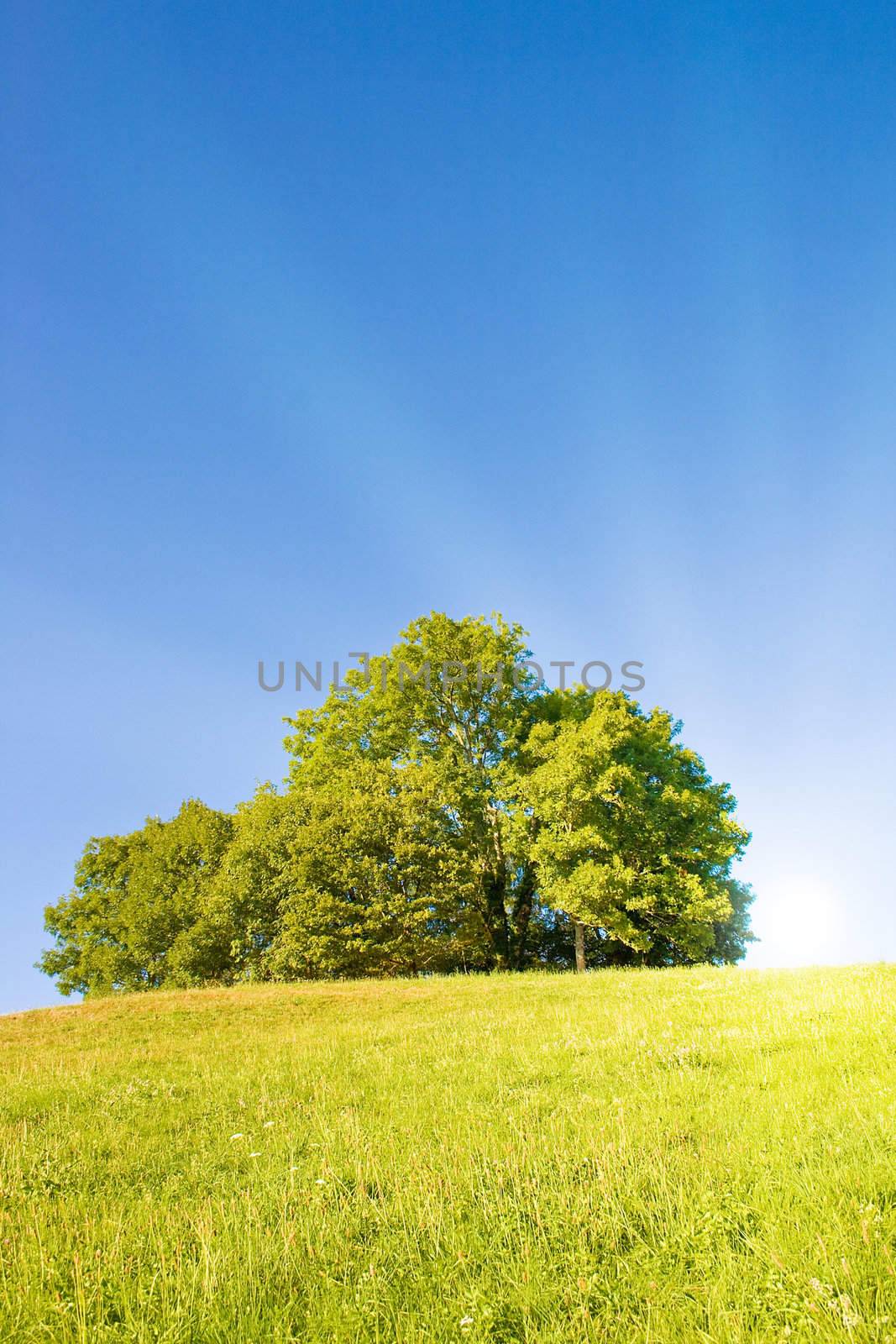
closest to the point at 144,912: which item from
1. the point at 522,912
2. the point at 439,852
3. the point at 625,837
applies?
the point at 439,852

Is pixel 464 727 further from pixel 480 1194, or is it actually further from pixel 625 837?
pixel 480 1194

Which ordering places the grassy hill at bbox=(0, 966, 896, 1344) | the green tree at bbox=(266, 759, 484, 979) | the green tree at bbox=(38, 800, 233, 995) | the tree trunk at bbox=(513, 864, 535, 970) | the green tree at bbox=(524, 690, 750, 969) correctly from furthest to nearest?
the tree trunk at bbox=(513, 864, 535, 970)
the green tree at bbox=(38, 800, 233, 995)
the green tree at bbox=(266, 759, 484, 979)
the green tree at bbox=(524, 690, 750, 969)
the grassy hill at bbox=(0, 966, 896, 1344)

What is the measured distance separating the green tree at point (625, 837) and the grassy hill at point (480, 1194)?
55.2 feet

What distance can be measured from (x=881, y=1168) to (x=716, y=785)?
32.6 m

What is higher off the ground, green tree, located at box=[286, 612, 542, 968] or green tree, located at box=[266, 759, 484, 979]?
green tree, located at box=[286, 612, 542, 968]

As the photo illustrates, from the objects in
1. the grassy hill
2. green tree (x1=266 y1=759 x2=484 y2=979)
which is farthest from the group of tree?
the grassy hill

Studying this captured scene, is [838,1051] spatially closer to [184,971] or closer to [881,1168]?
[881,1168]

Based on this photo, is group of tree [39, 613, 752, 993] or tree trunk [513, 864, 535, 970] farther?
tree trunk [513, 864, 535, 970]

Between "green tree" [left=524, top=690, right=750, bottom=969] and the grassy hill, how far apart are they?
662 inches

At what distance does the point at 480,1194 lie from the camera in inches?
207

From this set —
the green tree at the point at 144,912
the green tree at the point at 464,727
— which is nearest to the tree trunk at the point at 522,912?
the green tree at the point at 464,727

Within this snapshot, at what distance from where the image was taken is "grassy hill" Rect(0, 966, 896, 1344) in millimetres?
3998

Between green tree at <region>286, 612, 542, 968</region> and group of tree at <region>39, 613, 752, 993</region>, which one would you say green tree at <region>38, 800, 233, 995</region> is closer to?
group of tree at <region>39, 613, 752, 993</region>

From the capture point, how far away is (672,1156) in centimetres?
564
